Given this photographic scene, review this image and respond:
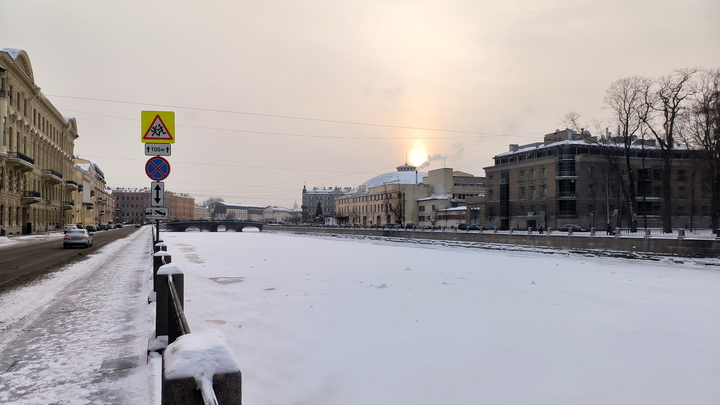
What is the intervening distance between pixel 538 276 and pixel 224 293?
1345cm

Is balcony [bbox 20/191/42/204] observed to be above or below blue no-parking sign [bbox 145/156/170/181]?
above

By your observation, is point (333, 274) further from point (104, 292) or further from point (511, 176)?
point (511, 176)

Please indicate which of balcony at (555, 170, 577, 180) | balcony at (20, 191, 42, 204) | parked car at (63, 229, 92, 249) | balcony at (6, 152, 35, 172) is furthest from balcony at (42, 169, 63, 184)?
balcony at (555, 170, 577, 180)

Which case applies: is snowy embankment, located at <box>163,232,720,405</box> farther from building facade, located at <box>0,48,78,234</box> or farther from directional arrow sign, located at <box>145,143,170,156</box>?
building facade, located at <box>0,48,78,234</box>

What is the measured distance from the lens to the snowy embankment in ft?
20.2

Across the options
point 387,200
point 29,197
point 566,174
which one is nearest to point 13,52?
point 29,197

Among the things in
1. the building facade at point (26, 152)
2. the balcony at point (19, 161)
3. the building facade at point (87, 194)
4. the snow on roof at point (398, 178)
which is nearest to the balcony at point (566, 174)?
the snow on roof at point (398, 178)

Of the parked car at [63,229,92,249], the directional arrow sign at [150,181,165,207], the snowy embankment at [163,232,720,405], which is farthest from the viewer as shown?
the parked car at [63,229,92,249]

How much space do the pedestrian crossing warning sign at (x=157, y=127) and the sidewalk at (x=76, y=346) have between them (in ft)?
12.4

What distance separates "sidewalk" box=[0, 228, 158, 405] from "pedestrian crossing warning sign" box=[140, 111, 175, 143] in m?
3.79

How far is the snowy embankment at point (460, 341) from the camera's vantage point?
20.2ft

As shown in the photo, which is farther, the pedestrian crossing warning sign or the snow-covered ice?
the pedestrian crossing warning sign

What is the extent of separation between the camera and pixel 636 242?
3378 cm

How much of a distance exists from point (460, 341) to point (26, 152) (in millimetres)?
62412
